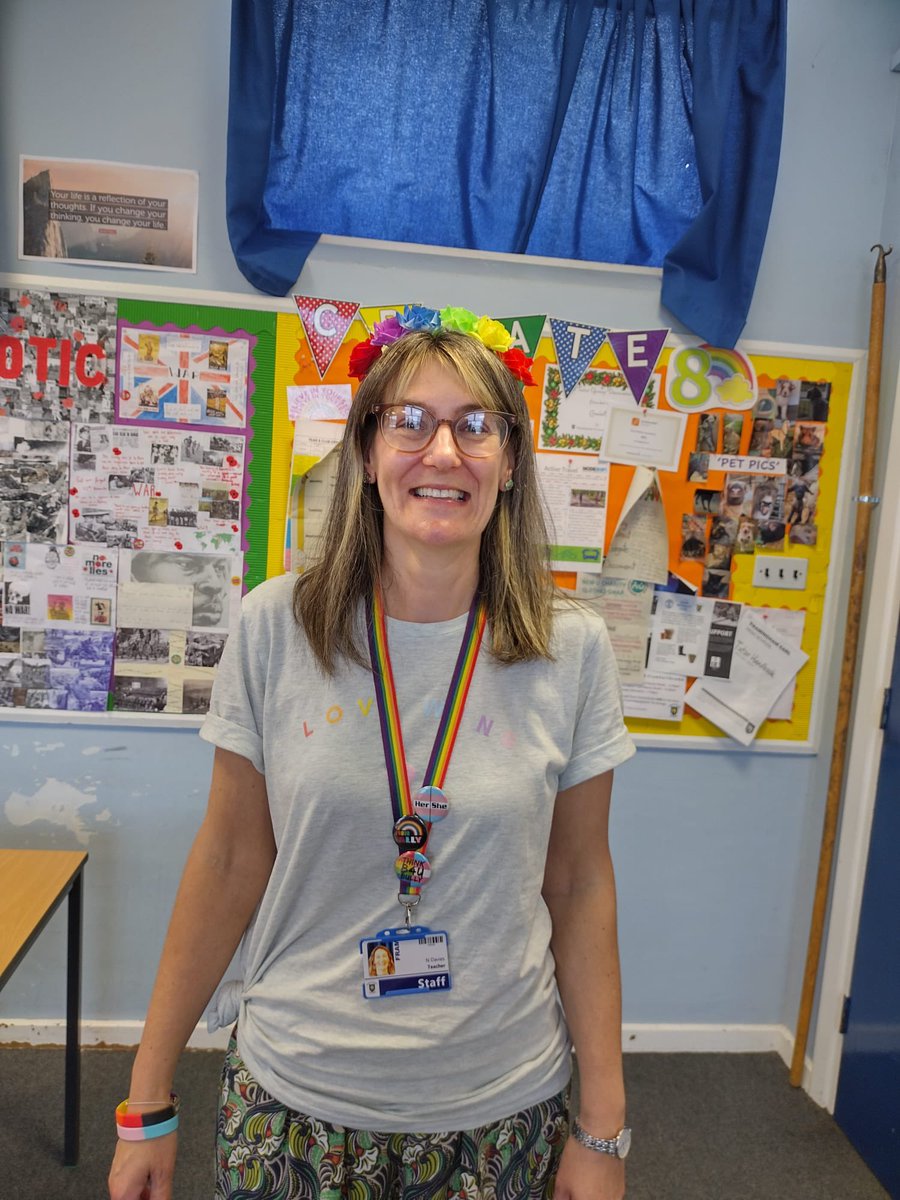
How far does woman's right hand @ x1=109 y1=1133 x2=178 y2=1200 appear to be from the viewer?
97 centimetres

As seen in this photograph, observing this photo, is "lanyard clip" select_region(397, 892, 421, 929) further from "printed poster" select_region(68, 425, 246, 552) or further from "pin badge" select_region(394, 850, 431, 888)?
"printed poster" select_region(68, 425, 246, 552)

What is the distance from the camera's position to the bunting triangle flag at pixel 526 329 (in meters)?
2.14

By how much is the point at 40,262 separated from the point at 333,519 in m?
1.48

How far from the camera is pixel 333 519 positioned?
1.10 m

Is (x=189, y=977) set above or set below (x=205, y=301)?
below

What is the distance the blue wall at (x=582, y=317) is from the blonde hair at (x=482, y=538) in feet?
3.91

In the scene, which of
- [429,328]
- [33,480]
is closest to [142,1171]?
[429,328]

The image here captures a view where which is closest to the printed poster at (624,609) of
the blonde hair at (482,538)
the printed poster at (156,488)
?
the printed poster at (156,488)

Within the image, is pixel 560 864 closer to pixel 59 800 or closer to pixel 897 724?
pixel 897 724

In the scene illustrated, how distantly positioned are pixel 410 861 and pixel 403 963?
11 centimetres

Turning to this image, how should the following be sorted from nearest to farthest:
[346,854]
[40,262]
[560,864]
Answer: [346,854] < [560,864] < [40,262]

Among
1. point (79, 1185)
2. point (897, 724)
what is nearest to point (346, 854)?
point (79, 1185)

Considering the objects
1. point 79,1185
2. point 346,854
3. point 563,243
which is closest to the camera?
point 346,854

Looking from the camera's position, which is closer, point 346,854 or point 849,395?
point 346,854
